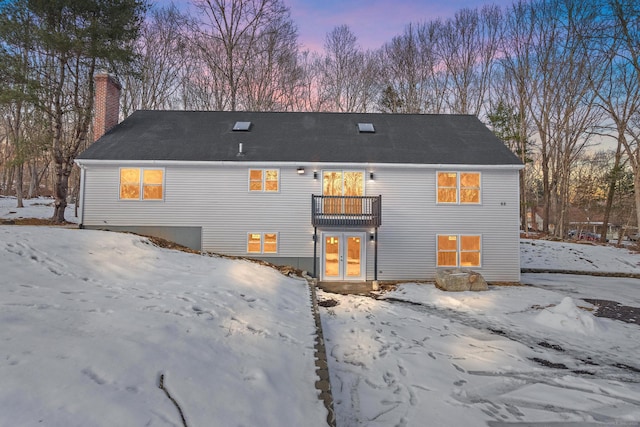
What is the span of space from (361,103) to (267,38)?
903 cm

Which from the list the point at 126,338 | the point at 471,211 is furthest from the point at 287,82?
the point at 126,338

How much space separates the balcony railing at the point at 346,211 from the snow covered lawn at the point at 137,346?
17.9 feet

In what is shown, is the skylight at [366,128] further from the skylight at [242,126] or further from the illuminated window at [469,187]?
the skylight at [242,126]

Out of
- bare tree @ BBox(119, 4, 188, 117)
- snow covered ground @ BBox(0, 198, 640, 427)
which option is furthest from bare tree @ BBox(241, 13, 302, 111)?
snow covered ground @ BBox(0, 198, 640, 427)

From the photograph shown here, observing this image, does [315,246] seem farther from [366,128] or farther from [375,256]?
[366,128]

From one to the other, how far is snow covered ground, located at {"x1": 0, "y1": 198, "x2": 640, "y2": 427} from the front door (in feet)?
11.6

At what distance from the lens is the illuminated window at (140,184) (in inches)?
495

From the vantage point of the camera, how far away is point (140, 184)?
495 inches

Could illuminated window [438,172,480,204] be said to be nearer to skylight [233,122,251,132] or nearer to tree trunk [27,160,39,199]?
skylight [233,122,251,132]

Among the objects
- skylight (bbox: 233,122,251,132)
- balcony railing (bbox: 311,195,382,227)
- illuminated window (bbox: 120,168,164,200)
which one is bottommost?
balcony railing (bbox: 311,195,382,227)

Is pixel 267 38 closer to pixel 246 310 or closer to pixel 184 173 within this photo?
pixel 184 173

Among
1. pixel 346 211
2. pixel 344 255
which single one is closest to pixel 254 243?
pixel 344 255

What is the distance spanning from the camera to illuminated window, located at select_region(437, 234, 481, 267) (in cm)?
1271

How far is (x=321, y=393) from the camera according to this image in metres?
3.58
